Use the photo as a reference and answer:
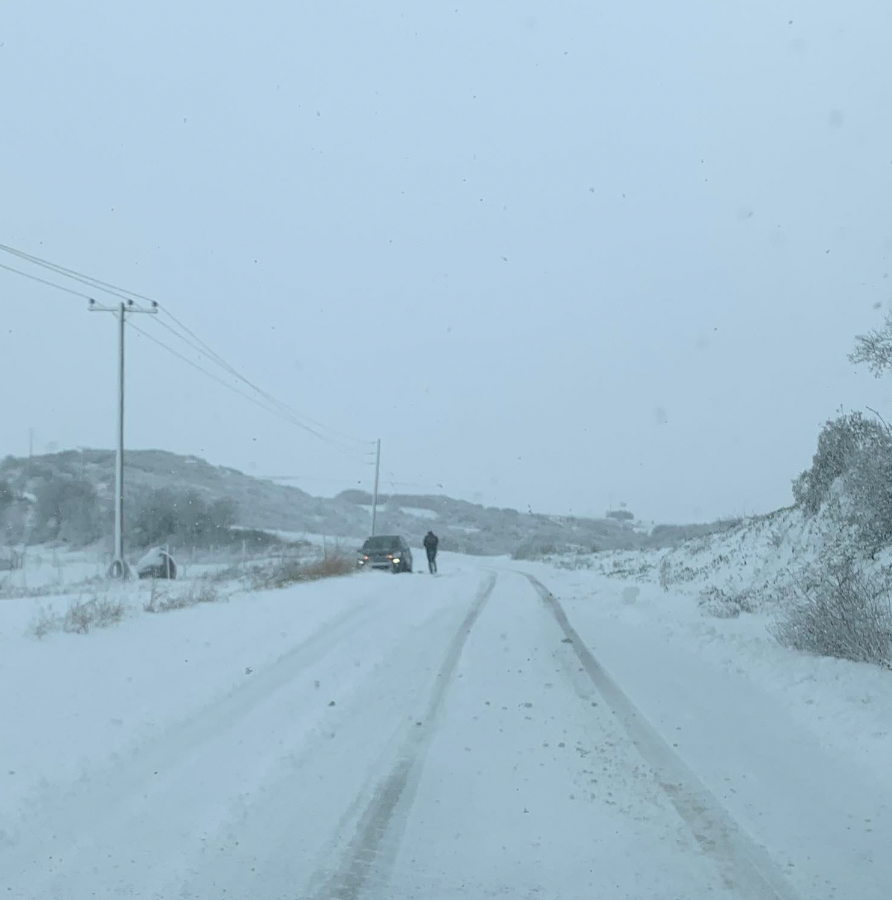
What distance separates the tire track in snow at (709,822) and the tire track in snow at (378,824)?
183cm

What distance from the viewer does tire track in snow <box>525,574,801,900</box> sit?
5.48 metres

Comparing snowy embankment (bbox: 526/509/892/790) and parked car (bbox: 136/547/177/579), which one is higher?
parked car (bbox: 136/547/177/579)

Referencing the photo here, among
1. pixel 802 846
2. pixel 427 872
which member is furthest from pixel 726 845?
pixel 427 872

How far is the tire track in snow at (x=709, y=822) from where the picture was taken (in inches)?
216

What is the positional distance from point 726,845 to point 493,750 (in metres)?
2.78

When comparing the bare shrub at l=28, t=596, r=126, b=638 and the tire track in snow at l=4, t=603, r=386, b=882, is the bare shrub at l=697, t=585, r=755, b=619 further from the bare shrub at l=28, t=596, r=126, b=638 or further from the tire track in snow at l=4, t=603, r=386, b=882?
the bare shrub at l=28, t=596, r=126, b=638

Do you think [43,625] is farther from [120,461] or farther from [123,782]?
[120,461]

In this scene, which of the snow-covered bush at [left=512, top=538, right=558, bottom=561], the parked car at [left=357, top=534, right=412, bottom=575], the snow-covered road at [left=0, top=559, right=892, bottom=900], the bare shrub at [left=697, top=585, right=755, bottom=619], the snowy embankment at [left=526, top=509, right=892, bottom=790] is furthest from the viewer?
the snow-covered bush at [left=512, top=538, right=558, bottom=561]

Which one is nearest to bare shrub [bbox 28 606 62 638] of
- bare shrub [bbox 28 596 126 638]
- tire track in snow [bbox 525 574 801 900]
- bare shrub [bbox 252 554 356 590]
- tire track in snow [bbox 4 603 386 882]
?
bare shrub [bbox 28 596 126 638]

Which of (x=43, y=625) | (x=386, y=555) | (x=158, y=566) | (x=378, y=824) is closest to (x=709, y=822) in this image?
(x=378, y=824)

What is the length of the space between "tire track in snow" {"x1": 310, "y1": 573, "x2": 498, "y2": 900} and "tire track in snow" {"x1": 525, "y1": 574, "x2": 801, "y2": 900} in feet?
5.99

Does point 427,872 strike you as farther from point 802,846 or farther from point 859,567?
point 859,567

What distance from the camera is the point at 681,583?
1222 inches

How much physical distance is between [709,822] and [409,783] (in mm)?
2159
